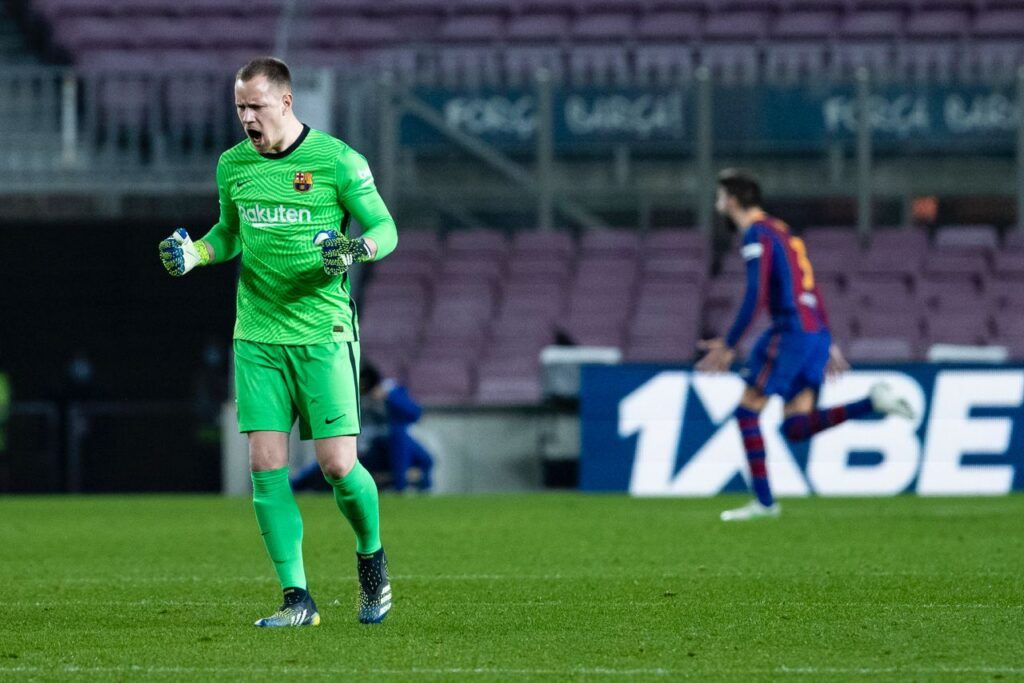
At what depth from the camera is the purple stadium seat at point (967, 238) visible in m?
19.3

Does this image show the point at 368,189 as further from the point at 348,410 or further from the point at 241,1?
the point at 241,1

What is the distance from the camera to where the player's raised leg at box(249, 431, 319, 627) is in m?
6.41

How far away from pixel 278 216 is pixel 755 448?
596 centimetres

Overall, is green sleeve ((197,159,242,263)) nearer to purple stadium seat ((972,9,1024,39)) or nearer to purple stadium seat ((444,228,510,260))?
purple stadium seat ((444,228,510,260))

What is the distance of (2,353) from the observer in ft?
79.8

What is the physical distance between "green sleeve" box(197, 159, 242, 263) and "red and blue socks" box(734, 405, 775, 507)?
18.7 ft

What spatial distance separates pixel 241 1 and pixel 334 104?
4.61 metres

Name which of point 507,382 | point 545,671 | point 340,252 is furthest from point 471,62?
point 545,671

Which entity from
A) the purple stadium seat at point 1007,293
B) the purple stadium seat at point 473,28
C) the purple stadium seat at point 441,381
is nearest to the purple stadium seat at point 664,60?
the purple stadium seat at point 473,28

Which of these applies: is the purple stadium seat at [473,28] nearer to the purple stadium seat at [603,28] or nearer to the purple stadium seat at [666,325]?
the purple stadium seat at [603,28]

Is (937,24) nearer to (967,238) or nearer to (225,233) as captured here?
(967,238)

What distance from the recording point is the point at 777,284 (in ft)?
39.0

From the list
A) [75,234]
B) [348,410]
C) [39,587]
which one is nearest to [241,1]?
[75,234]

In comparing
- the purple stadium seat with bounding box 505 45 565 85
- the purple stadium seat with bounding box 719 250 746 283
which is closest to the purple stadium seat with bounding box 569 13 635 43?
the purple stadium seat with bounding box 505 45 565 85
